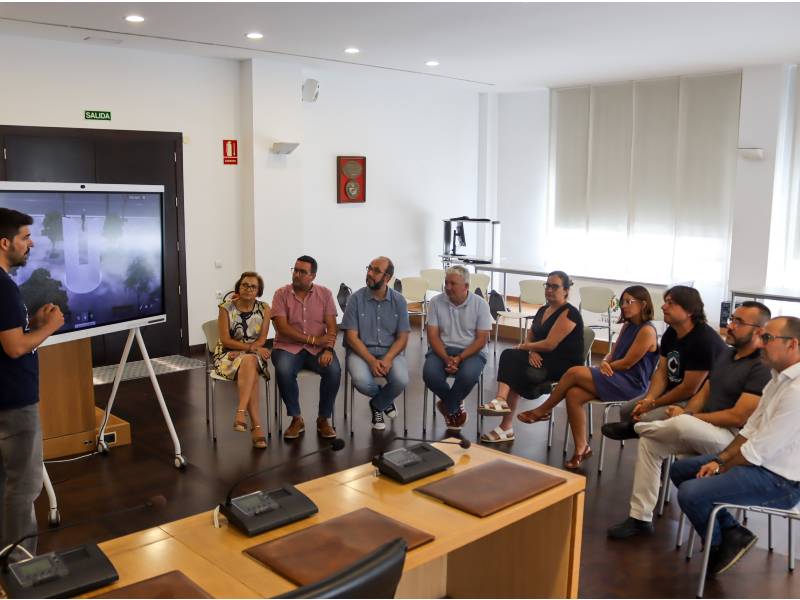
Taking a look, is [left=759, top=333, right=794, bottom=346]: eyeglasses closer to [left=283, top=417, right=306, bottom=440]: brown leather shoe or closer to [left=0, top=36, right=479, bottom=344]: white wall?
[left=283, top=417, right=306, bottom=440]: brown leather shoe

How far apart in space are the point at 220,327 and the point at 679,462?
9.79 ft

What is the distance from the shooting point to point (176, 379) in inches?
269

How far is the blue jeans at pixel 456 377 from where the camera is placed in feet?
17.1

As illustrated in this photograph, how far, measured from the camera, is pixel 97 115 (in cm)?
696

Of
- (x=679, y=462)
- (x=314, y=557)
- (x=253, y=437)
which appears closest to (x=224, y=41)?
(x=253, y=437)

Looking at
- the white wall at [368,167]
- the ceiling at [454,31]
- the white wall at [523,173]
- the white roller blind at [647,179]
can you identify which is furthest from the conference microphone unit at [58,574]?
the white wall at [523,173]

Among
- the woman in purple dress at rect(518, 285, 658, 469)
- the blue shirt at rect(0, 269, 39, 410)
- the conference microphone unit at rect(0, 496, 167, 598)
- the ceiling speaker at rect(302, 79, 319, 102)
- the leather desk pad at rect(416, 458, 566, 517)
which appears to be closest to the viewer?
the conference microphone unit at rect(0, 496, 167, 598)

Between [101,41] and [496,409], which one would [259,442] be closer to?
[496,409]

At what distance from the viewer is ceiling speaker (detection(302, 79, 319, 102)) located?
8250mm

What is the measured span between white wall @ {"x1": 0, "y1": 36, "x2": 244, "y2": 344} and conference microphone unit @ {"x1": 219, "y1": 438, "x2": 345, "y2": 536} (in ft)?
17.8

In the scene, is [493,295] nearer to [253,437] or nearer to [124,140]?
[253,437]

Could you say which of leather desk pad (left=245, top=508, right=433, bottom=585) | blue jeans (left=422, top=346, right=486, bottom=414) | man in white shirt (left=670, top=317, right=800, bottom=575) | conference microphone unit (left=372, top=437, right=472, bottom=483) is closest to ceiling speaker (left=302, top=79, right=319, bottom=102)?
blue jeans (left=422, top=346, right=486, bottom=414)

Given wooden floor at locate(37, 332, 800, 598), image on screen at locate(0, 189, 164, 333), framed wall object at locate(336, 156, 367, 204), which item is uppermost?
framed wall object at locate(336, 156, 367, 204)

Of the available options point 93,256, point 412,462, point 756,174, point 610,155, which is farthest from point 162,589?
point 610,155
